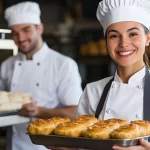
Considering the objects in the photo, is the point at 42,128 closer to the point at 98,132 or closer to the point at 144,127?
the point at 98,132

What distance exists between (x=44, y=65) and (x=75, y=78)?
243 mm

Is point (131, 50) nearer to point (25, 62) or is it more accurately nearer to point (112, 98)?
point (112, 98)

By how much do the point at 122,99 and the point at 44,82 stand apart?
1.16 metres

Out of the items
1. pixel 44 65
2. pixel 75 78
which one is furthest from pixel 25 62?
pixel 75 78

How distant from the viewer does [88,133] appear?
66.8 inches

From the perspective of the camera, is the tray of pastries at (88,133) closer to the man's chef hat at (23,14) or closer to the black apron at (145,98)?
the black apron at (145,98)

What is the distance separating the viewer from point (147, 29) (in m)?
2.04

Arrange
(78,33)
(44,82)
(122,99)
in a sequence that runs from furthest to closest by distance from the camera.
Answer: (78,33) < (44,82) < (122,99)

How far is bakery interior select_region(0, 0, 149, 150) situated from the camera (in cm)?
498

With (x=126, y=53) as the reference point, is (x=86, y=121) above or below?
below

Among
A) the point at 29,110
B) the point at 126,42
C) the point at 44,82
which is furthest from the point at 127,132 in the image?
the point at 44,82

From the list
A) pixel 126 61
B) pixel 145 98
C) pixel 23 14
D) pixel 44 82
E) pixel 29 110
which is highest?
pixel 23 14

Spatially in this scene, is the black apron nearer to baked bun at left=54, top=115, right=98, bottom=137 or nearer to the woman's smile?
the woman's smile

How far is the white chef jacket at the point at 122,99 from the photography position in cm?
199
